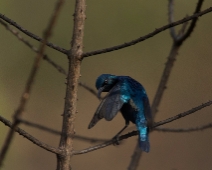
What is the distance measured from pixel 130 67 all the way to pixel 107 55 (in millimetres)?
383

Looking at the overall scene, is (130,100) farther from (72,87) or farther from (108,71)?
(108,71)

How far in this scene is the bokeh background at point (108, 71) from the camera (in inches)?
205

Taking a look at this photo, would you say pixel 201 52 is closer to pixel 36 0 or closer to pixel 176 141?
pixel 176 141

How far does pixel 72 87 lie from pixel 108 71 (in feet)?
13.1

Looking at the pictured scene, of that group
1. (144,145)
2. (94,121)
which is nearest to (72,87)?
(94,121)

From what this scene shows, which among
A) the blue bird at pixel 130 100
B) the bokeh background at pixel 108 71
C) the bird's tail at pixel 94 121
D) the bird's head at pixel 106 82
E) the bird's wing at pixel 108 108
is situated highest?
the bokeh background at pixel 108 71

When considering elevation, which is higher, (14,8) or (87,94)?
(14,8)

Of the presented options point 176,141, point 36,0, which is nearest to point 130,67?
point 176,141

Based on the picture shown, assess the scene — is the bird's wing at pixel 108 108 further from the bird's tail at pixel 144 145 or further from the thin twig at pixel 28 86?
the thin twig at pixel 28 86

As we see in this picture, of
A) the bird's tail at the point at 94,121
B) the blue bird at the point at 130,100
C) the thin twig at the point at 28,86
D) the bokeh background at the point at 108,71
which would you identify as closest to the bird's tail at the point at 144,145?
the blue bird at the point at 130,100

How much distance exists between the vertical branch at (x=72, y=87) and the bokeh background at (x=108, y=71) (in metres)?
3.35

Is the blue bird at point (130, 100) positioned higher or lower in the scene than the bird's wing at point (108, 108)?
higher

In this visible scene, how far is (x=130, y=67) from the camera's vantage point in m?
5.94

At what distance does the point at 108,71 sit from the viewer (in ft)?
18.7
